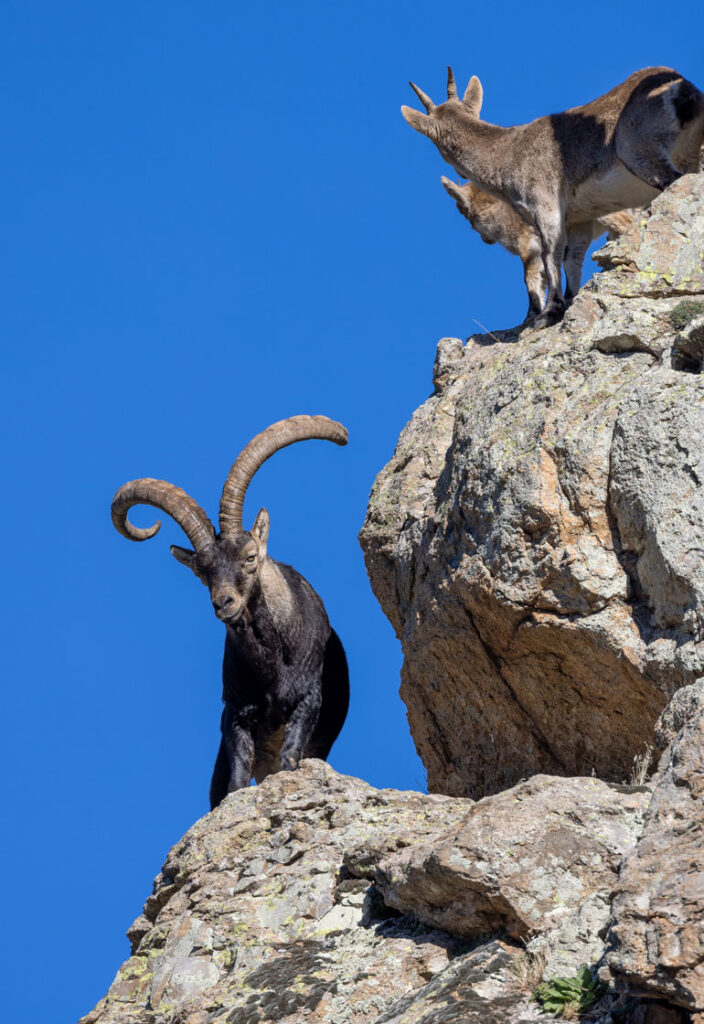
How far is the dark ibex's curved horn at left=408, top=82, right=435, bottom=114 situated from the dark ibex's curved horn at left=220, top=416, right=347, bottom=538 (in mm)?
4328

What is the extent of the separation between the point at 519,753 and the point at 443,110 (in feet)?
25.0

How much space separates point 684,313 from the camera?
9.27 metres

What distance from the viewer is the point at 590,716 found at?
881 centimetres

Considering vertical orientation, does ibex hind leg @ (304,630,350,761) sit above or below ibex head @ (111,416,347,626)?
below

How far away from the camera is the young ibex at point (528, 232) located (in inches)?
533

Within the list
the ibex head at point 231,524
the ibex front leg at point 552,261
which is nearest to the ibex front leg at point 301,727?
the ibex head at point 231,524

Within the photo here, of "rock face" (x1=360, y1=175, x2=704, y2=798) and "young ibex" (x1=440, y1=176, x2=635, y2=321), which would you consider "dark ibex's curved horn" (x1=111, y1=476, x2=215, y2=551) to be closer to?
"rock face" (x1=360, y1=175, x2=704, y2=798)

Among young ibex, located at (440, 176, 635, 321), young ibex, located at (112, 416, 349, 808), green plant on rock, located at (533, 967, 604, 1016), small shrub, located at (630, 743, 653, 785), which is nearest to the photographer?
green plant on rock, located at (533, 967, 604, 1016)

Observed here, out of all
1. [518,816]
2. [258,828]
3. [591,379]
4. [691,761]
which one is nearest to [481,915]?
[518,816]

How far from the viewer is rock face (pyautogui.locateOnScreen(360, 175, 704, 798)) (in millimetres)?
8148

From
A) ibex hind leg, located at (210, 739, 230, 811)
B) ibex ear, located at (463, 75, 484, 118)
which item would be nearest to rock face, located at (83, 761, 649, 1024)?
ibex hind leg, located at (210, 739, 230, 811)

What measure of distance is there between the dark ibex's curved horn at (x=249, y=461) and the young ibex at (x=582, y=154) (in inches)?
83.4

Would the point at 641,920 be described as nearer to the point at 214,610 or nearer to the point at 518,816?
the point at 518,816

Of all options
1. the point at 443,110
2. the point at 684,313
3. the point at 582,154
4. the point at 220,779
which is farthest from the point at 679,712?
the point at 443,110
